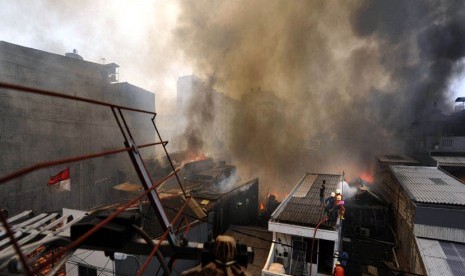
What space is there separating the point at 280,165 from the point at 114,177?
3315 cm

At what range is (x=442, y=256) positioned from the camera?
38.9 feet

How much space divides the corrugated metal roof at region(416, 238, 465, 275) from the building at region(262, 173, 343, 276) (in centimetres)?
425

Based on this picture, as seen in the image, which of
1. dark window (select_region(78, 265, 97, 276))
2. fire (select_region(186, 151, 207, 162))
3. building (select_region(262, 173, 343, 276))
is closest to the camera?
building (select_region(262, 173, 343, 276))

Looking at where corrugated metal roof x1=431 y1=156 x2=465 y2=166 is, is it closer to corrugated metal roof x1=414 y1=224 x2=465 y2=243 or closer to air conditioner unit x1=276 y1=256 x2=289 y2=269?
corrugated metal roof x1=414 y1=224 x2=465 y2=243

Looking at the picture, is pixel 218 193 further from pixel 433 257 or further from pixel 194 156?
pixel 433 257

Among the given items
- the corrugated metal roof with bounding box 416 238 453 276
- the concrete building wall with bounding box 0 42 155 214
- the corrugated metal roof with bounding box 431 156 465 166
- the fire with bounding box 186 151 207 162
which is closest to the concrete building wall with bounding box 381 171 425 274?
the corrugated metal roof with bounding box 416 238 453 276

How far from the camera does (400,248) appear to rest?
58.5ft


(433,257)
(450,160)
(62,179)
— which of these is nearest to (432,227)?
(433,257)

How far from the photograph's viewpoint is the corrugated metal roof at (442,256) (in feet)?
35.7

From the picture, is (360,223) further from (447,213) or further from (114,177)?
(114,177)

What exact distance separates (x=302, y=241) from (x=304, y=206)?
278 cm

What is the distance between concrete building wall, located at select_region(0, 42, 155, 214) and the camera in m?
21.6

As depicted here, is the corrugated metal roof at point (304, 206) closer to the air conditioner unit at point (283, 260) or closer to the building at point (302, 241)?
the building at point (302, 241)

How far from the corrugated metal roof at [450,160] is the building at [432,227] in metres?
7.70
